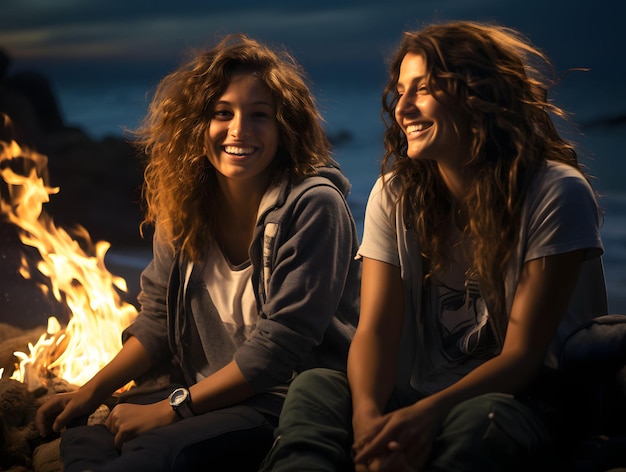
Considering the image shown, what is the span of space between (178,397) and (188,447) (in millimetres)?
253

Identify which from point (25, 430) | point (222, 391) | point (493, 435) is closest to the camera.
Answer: point (493, 435)

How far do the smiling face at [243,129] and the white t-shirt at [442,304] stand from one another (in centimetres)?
40

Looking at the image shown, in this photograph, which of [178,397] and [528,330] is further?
[178,397]

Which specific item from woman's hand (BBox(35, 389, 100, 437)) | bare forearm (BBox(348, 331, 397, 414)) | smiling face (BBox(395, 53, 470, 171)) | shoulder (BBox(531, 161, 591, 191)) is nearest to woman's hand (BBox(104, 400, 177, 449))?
woman's hand (BBox(35, 389, 100, 437))

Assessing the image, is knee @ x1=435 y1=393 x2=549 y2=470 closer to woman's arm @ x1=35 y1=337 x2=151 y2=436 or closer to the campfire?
woman's arm @ x1=35 y1=337 x2=151 y2=436

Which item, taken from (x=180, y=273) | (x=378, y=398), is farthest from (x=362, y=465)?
(x=180, y=273)

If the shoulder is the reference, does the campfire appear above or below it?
below

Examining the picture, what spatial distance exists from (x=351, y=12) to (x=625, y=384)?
10.3ft

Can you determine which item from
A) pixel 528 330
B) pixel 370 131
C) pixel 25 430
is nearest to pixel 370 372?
pixel 528 330

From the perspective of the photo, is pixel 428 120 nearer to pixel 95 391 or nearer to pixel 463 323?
pixel 463 323

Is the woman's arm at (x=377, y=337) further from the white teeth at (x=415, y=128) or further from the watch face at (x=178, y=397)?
the watch face at (x=178, y=397)

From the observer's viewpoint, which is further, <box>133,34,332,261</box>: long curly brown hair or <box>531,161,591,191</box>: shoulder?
<box>133,34,332,261</box>: long curly brown hair

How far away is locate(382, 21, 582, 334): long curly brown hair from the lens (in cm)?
213

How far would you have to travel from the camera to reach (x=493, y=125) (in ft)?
7.09
